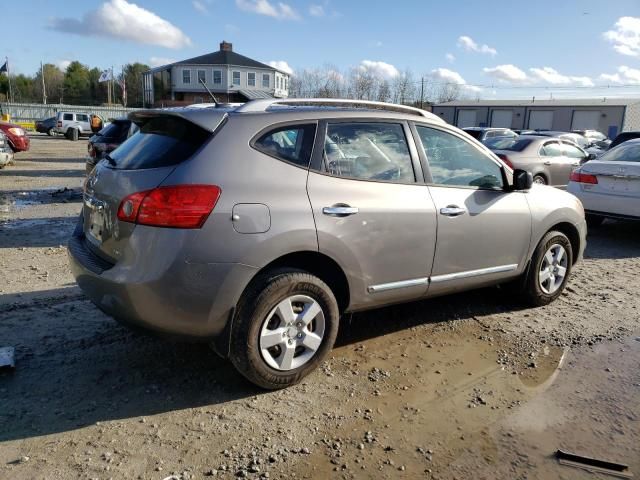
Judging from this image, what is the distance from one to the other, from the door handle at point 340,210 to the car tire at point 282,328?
16.7 inches

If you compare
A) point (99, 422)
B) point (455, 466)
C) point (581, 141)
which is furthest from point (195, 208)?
point (581, 141)

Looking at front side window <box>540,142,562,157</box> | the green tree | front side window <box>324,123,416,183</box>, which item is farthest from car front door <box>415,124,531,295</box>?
the green tree

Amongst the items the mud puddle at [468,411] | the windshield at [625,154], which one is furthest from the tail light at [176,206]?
the windshield at [625,154]

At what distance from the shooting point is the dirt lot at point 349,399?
2.81 m

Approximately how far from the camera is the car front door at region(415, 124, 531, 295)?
4.13 meters

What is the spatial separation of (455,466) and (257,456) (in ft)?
3.45

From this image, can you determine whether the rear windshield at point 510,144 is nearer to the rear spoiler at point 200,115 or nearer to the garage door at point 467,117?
the rear spoiler at point 200,115

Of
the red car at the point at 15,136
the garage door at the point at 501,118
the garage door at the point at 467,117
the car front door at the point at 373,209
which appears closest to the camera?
the car front door at the point at 373,209

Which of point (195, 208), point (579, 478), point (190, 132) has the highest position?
point (190, 132)

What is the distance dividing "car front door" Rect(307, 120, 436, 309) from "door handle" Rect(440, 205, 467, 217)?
0.13 metres

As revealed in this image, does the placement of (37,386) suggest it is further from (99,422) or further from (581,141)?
(581,141)

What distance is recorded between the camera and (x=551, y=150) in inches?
489

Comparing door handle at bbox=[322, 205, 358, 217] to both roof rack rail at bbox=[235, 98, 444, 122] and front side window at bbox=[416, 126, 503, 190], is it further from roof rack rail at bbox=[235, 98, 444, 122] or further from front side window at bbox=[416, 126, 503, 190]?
front side window at bbox=[416, 126, 503, 190]

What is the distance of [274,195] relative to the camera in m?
3.26
